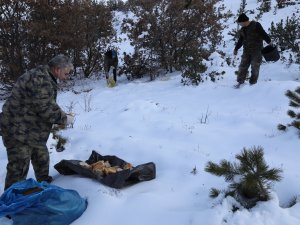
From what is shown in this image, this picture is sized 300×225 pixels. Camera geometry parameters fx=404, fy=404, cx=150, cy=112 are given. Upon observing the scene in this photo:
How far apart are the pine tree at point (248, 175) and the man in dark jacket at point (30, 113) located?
1964mm

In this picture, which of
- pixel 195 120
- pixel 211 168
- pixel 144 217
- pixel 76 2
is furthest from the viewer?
pixel 76 2

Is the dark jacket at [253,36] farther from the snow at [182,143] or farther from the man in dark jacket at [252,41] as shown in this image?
the snow at [182,143]

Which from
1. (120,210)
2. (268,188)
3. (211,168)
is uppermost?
(211,168)

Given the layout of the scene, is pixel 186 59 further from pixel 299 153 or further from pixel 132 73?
pixel 299 153

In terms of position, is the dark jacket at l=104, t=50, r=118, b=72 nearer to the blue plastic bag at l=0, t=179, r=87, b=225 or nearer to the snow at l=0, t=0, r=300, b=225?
the snow at l=0, t=0, r=300, b=225

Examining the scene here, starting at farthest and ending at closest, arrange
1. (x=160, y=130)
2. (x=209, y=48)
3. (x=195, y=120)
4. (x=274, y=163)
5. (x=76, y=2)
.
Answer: (x=209, y=48) → (x=76, y=2) → (x=195, y=120) → (x=160, y=130) → (x=274, y=163)

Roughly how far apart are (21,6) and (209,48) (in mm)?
6123

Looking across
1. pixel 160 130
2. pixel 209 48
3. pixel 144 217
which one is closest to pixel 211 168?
pixel 144 217

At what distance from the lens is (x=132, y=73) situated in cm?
1288

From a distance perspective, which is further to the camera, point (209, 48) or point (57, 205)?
point (209, 48)

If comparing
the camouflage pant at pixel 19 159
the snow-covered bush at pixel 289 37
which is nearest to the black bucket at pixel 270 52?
the snow-covered bush at pixel 289 37

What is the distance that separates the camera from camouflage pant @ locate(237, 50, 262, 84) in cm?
871

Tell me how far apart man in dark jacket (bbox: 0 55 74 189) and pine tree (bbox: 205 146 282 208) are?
196 centimetres

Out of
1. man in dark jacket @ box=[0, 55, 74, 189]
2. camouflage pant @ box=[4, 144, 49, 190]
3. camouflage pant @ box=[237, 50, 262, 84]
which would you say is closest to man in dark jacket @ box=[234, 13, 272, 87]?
camouflage pant @ box=[237, 50, 262, 84]
